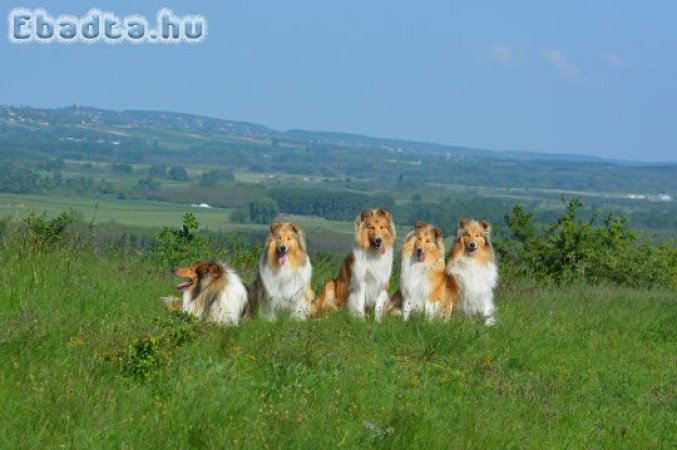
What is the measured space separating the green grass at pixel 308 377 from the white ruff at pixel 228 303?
1.36 feet

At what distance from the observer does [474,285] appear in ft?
38.7

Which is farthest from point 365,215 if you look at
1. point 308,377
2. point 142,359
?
point 142,359

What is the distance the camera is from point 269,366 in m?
7.62

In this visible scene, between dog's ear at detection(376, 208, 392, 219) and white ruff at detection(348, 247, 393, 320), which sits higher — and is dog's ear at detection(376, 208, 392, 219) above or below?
above

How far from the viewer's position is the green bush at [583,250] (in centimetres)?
1994

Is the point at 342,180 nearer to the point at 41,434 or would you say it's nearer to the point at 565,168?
the point at 565,168

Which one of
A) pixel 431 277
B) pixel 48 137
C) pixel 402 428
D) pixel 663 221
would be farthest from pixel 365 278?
pixel 48 137

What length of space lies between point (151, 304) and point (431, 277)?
10.2ft

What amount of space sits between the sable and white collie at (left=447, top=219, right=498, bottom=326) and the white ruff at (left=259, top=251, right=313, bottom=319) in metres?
1.68

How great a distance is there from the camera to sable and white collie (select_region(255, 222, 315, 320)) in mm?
11023

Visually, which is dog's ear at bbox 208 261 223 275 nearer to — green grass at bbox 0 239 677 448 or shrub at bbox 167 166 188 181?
green grass at bbox 0 239 677 448

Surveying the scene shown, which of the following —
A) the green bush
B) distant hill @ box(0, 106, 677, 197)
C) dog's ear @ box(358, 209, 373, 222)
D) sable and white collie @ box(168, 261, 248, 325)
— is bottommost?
distant hill @ box(0, 106, 677, 197)

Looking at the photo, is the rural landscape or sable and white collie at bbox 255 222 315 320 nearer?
the rural landscape

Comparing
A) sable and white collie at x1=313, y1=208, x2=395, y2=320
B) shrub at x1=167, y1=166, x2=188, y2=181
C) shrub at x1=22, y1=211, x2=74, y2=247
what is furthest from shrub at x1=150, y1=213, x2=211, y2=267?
shrub at x1=167, y1=166, x2=188, y2=181
